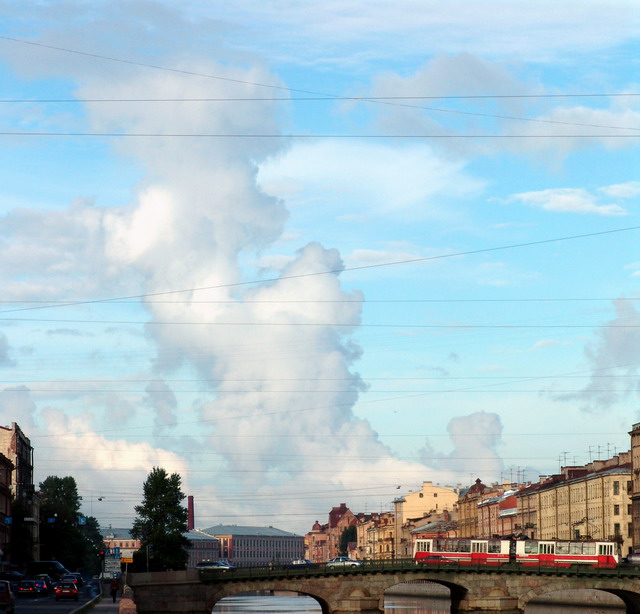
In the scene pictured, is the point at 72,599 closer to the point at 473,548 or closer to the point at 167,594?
the point at 167,594

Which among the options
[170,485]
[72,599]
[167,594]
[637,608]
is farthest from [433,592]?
[72,599]

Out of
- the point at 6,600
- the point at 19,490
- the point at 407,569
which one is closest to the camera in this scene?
the point at 6,600

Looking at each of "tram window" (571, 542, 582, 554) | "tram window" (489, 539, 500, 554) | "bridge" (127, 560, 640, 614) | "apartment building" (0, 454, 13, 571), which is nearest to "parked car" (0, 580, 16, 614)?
"bridge" (127, 560, 640, 614)

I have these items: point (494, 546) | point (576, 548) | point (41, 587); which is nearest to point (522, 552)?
point (494, 546)

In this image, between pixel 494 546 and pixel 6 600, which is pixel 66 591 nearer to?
pixel 6 600

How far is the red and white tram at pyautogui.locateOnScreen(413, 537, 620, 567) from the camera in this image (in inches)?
5049

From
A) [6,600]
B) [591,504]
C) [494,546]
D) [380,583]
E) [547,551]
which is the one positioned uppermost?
[591,504]

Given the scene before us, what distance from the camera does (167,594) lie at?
11056 cm

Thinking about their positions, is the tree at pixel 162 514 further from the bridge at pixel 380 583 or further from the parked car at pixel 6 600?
the parked car at pixel 6 600

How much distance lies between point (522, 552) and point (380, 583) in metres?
22.5

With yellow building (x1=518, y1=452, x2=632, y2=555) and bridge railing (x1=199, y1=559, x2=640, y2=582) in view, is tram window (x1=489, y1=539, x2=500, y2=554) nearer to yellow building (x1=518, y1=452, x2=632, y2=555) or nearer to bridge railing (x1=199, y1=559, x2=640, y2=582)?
bridge railing (x1=199, y1=559, x2=640, y2=582)

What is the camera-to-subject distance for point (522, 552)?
135 meters

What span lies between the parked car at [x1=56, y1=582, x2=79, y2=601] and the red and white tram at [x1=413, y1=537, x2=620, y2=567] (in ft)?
120

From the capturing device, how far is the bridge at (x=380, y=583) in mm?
112188
